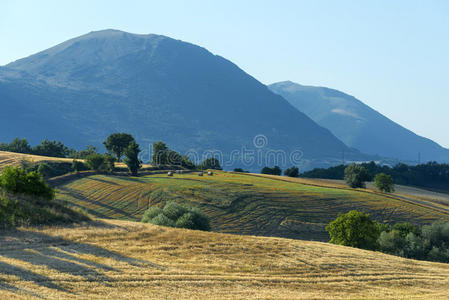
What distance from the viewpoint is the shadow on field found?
26.3 m

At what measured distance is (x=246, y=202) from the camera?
330 feet

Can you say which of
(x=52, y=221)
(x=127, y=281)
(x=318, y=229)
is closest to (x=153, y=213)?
(x=52, y=221)

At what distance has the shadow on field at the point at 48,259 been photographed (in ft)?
86.4

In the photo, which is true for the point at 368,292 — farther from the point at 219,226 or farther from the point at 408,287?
the point at 219,226

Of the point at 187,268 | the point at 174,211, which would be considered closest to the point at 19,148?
the point at 174,211

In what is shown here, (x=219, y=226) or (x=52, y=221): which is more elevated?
(x=52, y=221)

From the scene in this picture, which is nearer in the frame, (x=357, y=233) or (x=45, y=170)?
(x=357, y=233)

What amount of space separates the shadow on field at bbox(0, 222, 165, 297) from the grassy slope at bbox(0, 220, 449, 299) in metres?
0.06

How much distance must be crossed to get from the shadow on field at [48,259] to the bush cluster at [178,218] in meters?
19.6

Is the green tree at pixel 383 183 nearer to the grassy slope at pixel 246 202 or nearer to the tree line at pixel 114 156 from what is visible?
the grassy slope at pixel 246 202

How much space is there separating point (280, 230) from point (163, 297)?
6305 centimetres

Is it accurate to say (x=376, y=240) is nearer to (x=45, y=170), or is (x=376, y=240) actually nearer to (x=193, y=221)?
(x=193, y=221)

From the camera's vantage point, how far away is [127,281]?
2780 centimetres

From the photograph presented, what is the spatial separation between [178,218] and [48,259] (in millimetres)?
28152
